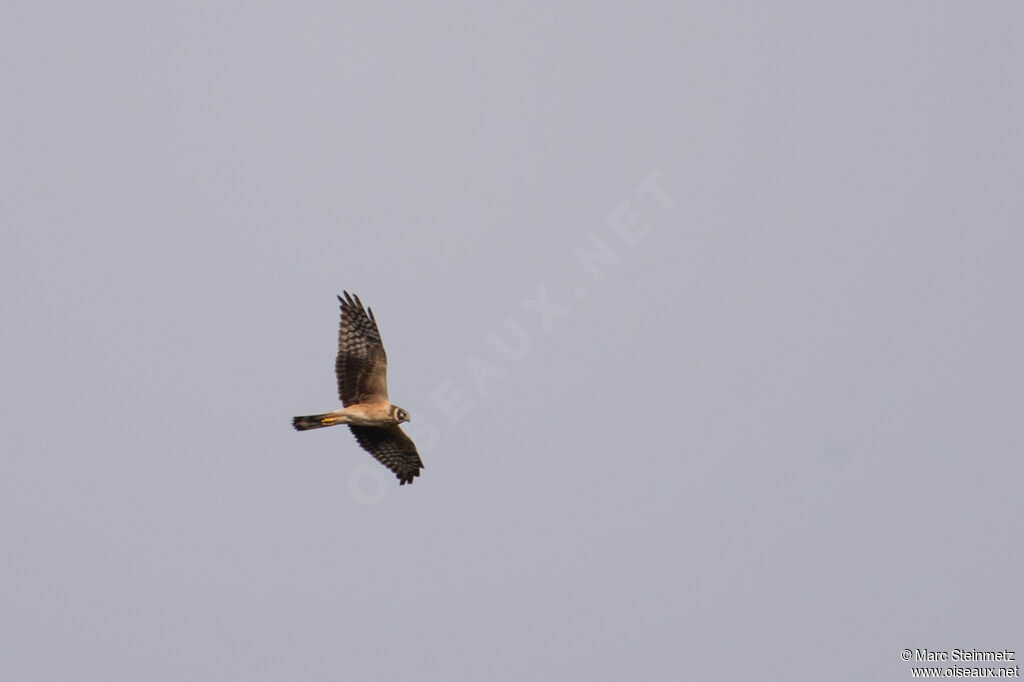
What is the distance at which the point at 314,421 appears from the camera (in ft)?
88.1

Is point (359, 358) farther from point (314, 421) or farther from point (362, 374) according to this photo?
point (314, 421)

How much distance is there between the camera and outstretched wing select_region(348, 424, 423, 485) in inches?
1157

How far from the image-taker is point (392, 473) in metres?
29.8

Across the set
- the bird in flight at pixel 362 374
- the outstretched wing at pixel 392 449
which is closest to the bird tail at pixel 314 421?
the bird in flight at pixel 362 374

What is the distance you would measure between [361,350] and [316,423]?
2212 mm

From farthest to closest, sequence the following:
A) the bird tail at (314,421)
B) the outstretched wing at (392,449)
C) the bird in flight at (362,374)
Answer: the outstretched wing at (392,449)
the bird in flight at (362,374)
the bird tail at (314,421)

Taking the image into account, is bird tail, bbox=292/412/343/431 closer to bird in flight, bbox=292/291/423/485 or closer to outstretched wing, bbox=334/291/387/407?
bird in flight, bbox=292/291/423/485

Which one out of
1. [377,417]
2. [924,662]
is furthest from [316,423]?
[924,662]

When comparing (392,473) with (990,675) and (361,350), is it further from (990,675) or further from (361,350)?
(990,675)

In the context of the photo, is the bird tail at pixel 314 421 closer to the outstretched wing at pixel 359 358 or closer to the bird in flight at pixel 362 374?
the bird in flight at pixel 362 374

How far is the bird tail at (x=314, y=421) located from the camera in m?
26.7

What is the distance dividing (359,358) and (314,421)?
2054 millimetres

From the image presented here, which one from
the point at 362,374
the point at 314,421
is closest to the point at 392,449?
the point at 362,374

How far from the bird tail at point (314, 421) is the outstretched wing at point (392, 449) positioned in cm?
213
